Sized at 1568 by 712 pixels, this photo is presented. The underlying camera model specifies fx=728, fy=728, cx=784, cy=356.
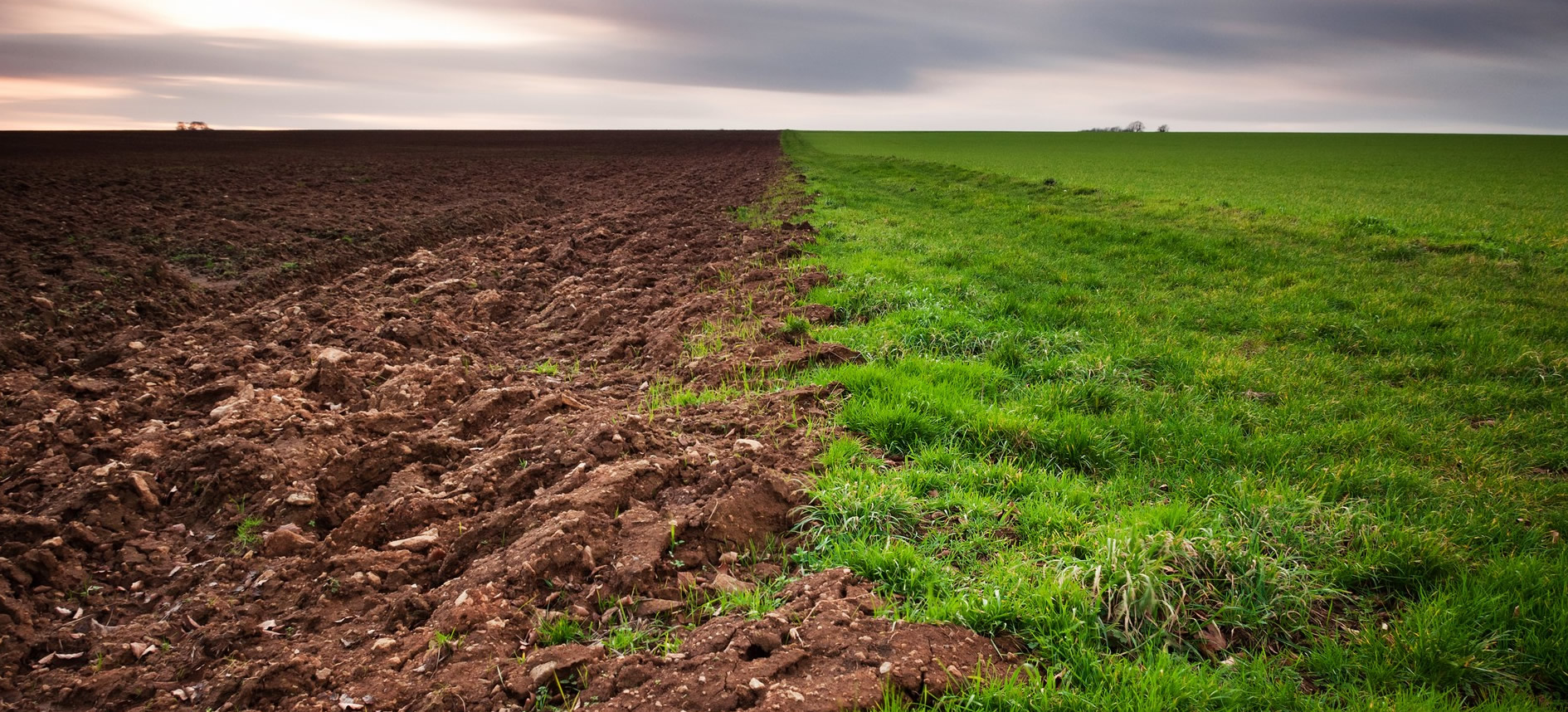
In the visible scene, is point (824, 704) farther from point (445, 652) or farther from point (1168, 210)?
point (1168, 210)

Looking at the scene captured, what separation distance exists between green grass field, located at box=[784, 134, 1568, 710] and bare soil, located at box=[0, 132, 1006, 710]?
1.66ft

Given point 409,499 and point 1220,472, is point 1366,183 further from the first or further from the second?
point 409,499

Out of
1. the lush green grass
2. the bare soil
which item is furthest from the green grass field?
the lush green grass

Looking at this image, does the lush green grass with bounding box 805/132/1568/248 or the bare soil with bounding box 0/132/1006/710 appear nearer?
the bare soil with bounding box 0/132/1006/710

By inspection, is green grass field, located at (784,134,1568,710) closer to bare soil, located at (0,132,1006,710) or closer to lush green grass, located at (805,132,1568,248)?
bare soil, located at (0,132,1006,710)

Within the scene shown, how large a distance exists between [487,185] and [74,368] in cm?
1869

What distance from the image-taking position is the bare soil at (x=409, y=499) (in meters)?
3.09

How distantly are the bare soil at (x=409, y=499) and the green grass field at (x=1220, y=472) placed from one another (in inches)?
19.9

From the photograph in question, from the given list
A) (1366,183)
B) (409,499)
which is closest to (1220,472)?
(409,499)

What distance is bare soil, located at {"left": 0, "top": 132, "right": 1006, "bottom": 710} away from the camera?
10.1 feet

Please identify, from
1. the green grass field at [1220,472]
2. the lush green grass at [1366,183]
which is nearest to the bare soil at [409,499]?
the green grass field at [1220,472]

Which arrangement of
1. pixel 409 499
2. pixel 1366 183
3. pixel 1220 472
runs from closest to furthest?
pixel 409 499, pixel 1220 472, pixel 1366 183

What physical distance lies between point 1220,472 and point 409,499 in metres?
5.07

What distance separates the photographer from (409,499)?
4.44 m
